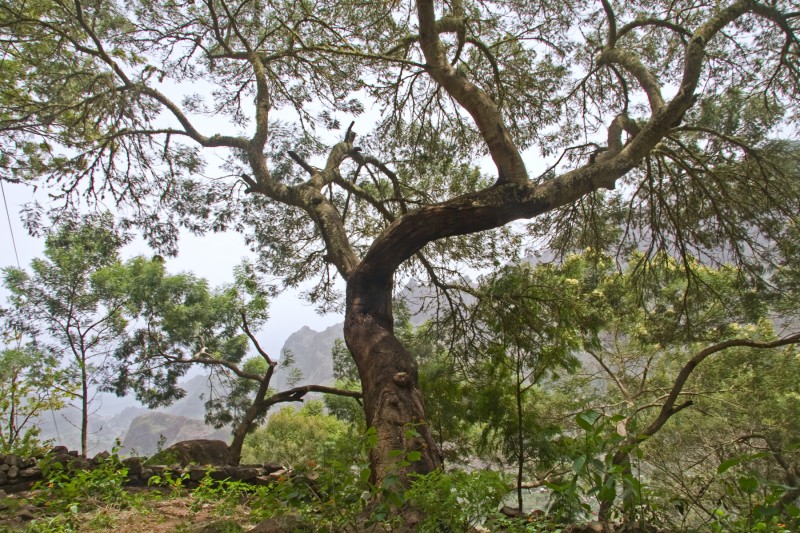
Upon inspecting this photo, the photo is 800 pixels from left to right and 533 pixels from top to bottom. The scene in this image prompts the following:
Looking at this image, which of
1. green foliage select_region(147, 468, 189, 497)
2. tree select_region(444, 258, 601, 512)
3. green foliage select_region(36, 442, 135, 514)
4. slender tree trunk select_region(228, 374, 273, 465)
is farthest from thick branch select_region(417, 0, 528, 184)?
green foliage select_region(36, 442, 135, 514)

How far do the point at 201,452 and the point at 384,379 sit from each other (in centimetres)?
334

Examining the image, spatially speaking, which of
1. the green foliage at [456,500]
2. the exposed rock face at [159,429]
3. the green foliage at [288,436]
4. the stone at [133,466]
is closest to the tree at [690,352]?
the green foliage at [456,500]

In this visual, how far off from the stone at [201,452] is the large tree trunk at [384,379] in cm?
267

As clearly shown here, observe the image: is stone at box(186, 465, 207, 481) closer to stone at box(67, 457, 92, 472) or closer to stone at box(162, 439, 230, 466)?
stone at box(162, 439, 230, 466)

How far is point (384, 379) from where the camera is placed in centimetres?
306

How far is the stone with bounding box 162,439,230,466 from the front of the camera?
4883 millimetres

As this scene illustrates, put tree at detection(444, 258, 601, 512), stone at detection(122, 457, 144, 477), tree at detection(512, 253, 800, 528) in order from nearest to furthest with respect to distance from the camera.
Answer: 1. stone at detection(122, 457, 144, 477)
2. tree at detection(444, 258, 601, 512)
3. tree at detection(512, 253, 800, 528)

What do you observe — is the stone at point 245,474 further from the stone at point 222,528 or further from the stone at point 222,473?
the stone at point 222,528

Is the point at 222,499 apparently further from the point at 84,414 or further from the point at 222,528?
the point at 84,414

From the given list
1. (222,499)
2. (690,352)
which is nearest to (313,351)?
(690,352)

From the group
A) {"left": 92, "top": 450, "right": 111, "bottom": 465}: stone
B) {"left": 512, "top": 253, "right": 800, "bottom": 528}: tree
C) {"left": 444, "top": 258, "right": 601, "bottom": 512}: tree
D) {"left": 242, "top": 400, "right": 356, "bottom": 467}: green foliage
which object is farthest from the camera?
{"left": 242, "top": 400, "right": 356, "bottom": 467}: green foliage

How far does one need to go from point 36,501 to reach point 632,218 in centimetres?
741

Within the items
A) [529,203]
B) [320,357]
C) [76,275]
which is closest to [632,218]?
[529,203]

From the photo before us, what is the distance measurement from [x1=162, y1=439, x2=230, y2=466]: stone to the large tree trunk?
8.77 ft
